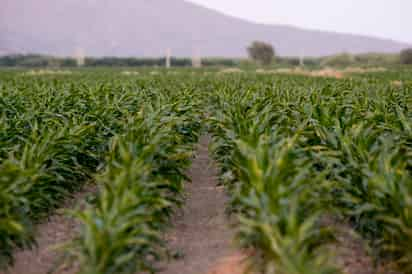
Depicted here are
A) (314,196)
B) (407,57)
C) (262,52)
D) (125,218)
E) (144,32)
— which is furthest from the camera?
(144,32)

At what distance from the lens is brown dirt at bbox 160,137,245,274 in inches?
172

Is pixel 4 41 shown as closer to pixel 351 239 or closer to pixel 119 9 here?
pixel 119 9

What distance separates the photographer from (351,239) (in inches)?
193

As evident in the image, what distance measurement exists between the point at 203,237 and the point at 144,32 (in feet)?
527

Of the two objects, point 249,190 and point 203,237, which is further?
point 203,237

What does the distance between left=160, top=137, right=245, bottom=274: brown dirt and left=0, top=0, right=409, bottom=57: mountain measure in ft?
415

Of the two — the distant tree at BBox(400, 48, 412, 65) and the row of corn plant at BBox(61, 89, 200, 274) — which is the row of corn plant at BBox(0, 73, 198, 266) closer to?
the row of corn plant at BBox(61, 89, 200, 274)

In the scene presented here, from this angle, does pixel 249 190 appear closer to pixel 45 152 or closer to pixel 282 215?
pixel 282 215

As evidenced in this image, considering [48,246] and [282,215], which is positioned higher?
[282,215]

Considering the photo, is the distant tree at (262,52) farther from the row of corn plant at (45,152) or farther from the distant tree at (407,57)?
the row of corn plant at (45,152)

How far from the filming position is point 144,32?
16200 cm

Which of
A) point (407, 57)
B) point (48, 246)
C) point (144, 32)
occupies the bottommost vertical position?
point (48, 246)

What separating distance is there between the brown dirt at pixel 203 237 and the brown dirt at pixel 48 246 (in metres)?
0.85

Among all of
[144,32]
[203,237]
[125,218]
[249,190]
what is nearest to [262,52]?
[203,237]
